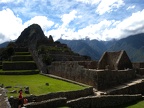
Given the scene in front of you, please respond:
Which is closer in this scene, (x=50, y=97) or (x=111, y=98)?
(x=50, y=97)

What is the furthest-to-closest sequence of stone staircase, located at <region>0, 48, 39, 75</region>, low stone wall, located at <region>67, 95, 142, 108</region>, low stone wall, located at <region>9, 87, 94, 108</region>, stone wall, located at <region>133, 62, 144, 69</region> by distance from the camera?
stone staircase, located at <region>0, 48, 39, 75</region> < stone wall, located at <region>133, 62, 144, 69</region> < low stone wall, located at <region>67, 95, 142, 108</region> < low stone wall, located at <region>9, 87, 94, 108</region>

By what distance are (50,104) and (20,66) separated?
83.3ft

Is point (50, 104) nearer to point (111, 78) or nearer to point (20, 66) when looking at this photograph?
point (111, 78)

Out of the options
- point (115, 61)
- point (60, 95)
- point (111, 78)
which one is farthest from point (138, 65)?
point (60, 95)

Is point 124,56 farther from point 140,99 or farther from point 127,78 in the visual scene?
point 140,99

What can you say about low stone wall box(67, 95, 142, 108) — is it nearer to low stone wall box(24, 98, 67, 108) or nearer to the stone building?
low stone wall box(24, 98, 67, 108)

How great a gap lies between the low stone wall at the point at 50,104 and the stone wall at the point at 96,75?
7281 millimetres

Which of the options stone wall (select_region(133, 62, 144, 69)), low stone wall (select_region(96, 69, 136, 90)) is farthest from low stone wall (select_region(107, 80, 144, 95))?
stone wall (select_region(133, 62, 144, 69))

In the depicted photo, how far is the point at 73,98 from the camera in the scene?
85.5ft

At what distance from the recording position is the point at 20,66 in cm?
4675

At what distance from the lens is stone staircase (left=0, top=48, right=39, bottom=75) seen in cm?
4337

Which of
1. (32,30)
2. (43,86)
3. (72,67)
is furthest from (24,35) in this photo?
(43,86)

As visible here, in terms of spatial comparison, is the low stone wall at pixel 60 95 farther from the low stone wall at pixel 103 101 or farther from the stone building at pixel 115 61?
the stone building at pixel 115 61

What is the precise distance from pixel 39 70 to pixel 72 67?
11789 millimetres
